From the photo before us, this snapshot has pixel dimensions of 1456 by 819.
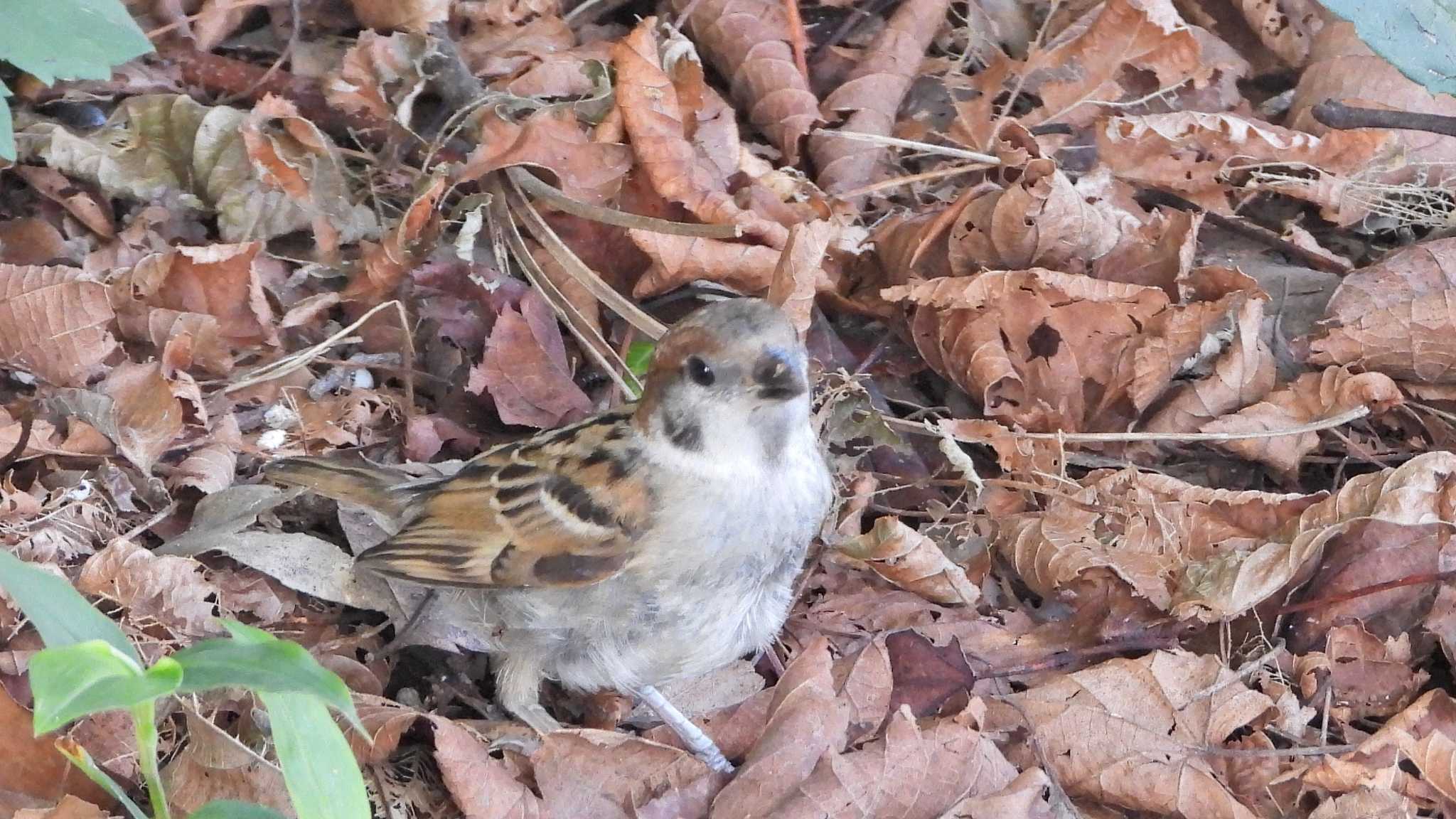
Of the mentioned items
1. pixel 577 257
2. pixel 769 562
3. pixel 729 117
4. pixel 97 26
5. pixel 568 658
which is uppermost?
pixel 97 26

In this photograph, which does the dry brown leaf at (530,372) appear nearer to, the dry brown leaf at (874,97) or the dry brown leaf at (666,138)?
the dry brown leaf at (666,138)

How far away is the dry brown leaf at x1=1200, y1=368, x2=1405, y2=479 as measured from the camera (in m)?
3.13

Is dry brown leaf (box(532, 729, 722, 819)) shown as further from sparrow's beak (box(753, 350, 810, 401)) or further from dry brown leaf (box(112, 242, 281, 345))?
A: dry brown leaf (box(112, 242, 281, 345))

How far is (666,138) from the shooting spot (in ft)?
11.4

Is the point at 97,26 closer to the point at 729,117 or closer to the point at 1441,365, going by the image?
the point at 729,117

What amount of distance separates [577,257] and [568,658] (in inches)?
45.9

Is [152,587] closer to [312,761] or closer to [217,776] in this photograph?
[217,776]

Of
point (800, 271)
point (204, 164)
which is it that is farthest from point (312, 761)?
point (204, 164)

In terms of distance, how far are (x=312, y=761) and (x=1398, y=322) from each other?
2.80 metres

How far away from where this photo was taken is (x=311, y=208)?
3432 mm

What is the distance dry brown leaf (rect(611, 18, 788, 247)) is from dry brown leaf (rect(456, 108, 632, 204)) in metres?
0.09

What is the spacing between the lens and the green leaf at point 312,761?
1.66 m

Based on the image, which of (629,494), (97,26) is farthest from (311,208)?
(629,494)

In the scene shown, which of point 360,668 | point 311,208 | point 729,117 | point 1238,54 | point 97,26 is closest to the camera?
point 97,26
